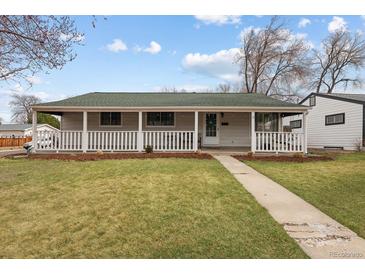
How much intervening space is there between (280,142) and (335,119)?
942 cm

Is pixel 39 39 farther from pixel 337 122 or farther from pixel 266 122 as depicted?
pixel 337 122

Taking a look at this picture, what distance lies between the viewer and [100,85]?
988 inches

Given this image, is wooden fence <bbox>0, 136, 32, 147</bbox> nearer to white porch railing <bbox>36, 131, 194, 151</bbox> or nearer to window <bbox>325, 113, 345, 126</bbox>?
white porch railing <bbox>36, 131, 194, 151</bbox>

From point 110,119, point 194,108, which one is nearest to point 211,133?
point 194,108

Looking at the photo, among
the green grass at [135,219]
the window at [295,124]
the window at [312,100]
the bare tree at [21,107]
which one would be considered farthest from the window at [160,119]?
the bare tree at [21,107]

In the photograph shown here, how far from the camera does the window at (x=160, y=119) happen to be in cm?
1603

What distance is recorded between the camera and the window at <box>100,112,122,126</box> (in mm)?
16172

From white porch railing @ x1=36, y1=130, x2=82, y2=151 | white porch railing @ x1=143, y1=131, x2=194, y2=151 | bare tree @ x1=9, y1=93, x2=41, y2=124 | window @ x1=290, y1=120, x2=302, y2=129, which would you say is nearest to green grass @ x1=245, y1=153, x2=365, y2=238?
white porch railing @ x1=143, y1=131, x2=194, y2=151

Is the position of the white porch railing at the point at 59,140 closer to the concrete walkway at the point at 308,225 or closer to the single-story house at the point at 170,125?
the single-story house at the point at 170,125

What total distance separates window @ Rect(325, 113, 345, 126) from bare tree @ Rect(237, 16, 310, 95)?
1520 centimetres

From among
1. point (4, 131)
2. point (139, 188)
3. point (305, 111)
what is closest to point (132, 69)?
point (305, 111)

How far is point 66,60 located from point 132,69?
25.5ft

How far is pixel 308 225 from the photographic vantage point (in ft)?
15.5

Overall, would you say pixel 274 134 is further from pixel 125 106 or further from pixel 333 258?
pixel 333 258
